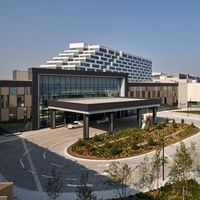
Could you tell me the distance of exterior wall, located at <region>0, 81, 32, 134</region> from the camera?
39750 millimetres

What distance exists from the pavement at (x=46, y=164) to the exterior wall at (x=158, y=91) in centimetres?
2533

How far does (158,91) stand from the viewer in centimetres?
7150

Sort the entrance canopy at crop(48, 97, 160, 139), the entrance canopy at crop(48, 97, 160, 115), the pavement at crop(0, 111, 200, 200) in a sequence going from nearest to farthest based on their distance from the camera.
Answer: the pavement at crop(0, 111, 200, 200) → the entrance canopy at crop(48, 97, 160, 139) → the entrance canopy at crop(48, 97, 160, 115)

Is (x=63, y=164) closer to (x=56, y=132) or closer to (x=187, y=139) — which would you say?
(x=56, y=132)

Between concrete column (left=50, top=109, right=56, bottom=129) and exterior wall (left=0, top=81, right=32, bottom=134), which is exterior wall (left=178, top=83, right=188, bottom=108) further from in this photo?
exterior wall (left=0, top=81, right=32, bottom=134)

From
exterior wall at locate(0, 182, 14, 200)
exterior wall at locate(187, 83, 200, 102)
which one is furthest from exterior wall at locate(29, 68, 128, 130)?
exterior wall at locate(0, 182, 14, 200)

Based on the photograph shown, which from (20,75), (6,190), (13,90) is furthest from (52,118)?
(6,190)

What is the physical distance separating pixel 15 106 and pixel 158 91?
43.6 m

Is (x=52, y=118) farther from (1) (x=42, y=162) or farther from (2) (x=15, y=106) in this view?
(1) (x=42, y=162)

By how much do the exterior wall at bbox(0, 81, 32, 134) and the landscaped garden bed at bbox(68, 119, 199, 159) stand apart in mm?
13487

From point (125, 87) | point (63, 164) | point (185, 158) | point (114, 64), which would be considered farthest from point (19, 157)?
point (114, 64)

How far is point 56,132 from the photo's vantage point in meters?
41.7

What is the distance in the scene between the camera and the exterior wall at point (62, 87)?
43375 millimetres

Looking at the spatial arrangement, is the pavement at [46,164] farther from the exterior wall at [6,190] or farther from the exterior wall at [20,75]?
the exterior wall at [20,75]
